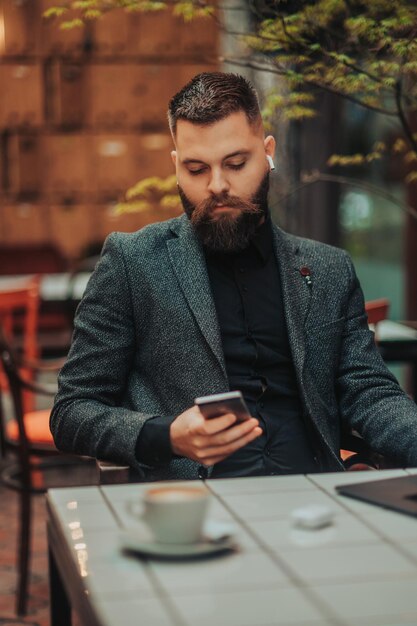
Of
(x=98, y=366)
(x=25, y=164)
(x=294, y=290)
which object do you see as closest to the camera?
(x=98, y=366)

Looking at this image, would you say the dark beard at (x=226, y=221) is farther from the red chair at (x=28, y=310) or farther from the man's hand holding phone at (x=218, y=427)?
the red chair at (x=28, y=310)

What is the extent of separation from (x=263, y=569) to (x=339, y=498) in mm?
337

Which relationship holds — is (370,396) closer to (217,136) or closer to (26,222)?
(217,136)

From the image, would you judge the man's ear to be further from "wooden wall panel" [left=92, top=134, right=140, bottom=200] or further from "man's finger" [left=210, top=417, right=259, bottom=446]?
"wooden wall panel" [left=92, top=134, right=140, bottom=200]

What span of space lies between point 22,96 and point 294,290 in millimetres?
6997

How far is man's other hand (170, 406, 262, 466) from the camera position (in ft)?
5.36

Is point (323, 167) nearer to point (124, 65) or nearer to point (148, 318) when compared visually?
point (124, 65)

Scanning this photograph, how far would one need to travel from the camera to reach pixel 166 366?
2.10 metres

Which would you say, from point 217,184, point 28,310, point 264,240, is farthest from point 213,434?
point 28,310

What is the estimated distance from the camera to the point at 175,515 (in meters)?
1.21

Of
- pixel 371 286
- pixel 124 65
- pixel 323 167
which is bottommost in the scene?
pixel 371 286

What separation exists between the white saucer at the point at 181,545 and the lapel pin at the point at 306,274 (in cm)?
99

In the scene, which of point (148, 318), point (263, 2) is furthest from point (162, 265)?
point (263, 2)

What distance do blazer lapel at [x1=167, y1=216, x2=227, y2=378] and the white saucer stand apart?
813 millimetres
